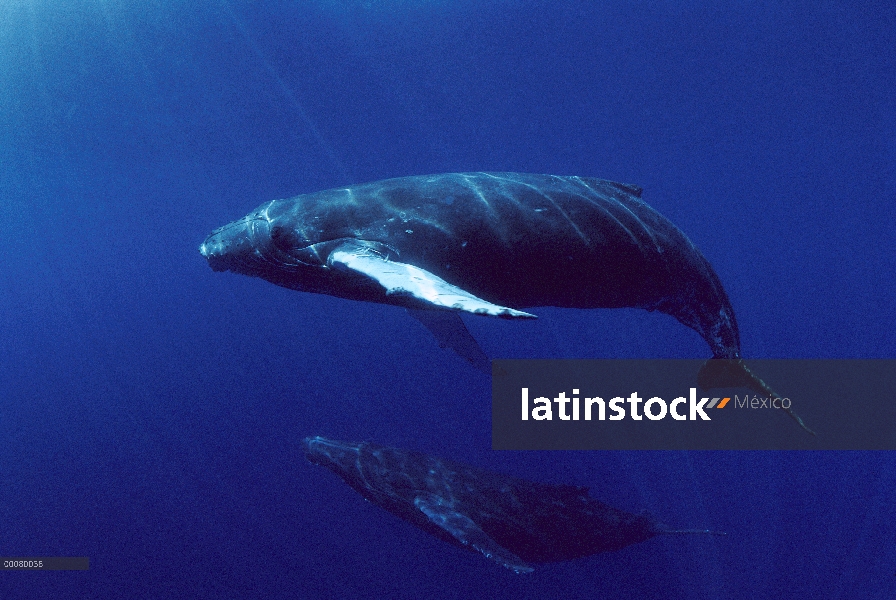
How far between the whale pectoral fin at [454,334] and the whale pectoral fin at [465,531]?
2.39m

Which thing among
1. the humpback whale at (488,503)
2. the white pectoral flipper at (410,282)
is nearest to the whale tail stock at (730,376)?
the humpback whale at (488,503)

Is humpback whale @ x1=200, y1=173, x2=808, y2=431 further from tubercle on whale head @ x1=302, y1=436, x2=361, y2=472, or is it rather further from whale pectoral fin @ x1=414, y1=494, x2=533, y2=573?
tubercle on whale head @ x1=302, y1=436, x2=361, y2=472

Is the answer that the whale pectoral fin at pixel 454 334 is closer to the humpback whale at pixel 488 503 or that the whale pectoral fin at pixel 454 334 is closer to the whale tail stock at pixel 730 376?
the humpback whale at pixel 488 503

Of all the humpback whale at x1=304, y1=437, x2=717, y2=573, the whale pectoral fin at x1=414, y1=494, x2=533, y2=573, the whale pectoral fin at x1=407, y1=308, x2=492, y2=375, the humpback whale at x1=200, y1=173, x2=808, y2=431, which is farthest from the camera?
the whale pectoral fin at x1=407, y1=308, x2=492, y2=375

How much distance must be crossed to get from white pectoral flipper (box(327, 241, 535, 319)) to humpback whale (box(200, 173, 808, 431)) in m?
0.03

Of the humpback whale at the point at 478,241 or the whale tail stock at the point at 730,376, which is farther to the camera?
the whale tail stock at the point at 730,376

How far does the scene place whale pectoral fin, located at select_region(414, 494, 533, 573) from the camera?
5503 mm
